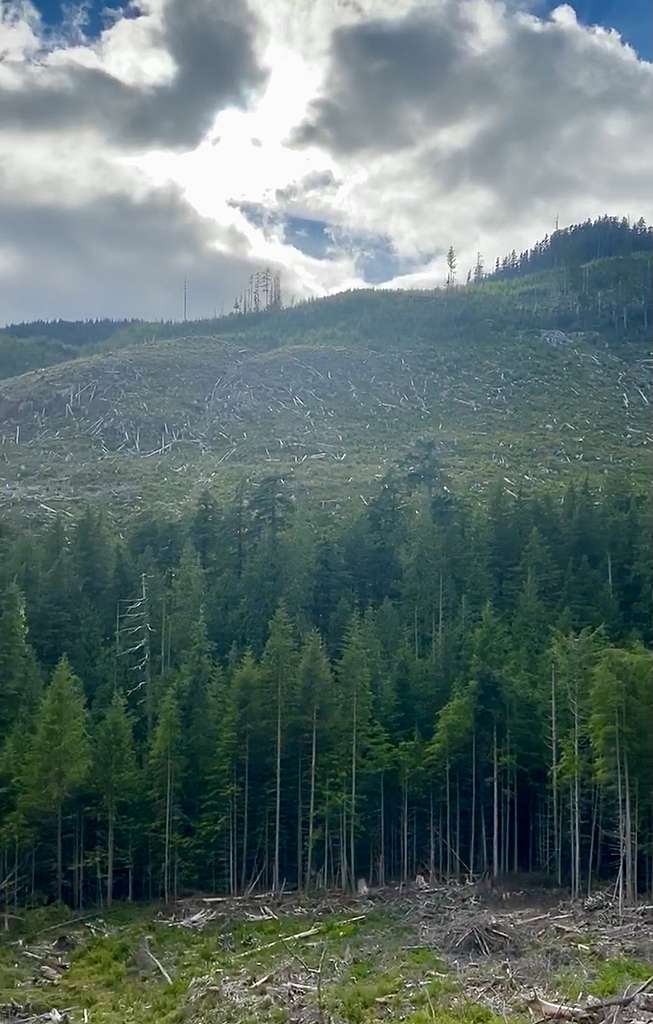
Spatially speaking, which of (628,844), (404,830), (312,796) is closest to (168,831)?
(312,796)

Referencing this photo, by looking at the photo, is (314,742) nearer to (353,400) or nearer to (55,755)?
(55,755)

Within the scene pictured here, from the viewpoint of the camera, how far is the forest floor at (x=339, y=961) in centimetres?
1820

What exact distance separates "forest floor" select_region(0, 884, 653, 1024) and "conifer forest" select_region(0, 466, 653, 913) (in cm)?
361

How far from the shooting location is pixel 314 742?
36.6 m

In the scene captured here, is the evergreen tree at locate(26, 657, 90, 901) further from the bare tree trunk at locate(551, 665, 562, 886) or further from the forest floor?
the bare tree trunk at locate(551, 665, 562, 886)

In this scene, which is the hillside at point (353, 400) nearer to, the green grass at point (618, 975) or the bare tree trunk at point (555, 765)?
the bare tree trunk at point (555, 765)

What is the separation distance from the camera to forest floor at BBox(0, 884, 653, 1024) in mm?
18203

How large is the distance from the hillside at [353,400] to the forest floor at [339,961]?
52.6m

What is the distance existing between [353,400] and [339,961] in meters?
109

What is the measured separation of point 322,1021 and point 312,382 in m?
121

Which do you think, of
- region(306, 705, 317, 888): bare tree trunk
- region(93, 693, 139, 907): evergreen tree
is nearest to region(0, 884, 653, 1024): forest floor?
region(306, 705, 317, 888): bare tree trunk

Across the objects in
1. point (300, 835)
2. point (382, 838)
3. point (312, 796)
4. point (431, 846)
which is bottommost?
point (431, 846)

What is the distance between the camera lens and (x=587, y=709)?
36.1 metres

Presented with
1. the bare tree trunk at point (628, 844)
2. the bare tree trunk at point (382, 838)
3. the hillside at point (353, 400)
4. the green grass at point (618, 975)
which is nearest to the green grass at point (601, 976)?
the green grass at point (618, 975)
